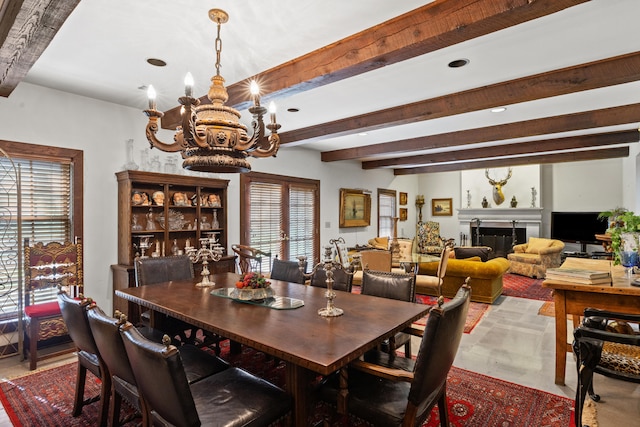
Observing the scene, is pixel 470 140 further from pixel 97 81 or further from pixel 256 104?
pixel 97 81

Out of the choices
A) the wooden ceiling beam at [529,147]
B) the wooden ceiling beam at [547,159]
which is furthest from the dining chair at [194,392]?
the wooden ceiling beam at [547,159]

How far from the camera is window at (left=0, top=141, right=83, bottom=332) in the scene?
132 inches

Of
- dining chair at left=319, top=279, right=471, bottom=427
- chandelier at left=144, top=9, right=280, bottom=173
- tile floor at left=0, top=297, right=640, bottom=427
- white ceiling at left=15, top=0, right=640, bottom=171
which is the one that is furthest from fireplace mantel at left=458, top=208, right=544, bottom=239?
chandelier at left=144, top=9, right=280, bottom=173

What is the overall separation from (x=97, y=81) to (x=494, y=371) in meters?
4.56

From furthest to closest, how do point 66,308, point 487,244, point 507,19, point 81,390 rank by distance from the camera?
point 487,244
point 81,390
point 66,308
point 507,19

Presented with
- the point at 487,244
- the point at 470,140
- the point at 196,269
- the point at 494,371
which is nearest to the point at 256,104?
the point at 196,269

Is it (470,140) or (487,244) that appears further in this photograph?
(487,244)

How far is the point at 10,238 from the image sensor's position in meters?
3.40

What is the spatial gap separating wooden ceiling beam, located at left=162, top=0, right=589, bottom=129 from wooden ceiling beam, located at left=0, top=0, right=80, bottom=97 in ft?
4.75

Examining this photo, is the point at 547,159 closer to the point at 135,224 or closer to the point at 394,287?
the point at 394,287

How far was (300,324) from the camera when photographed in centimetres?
197

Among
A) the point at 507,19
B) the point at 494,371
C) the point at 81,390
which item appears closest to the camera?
the point at 507,19

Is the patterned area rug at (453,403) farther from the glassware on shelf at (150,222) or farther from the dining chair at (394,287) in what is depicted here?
the glassware on shelf at (150,222)

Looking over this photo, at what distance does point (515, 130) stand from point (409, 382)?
4.42 meters
